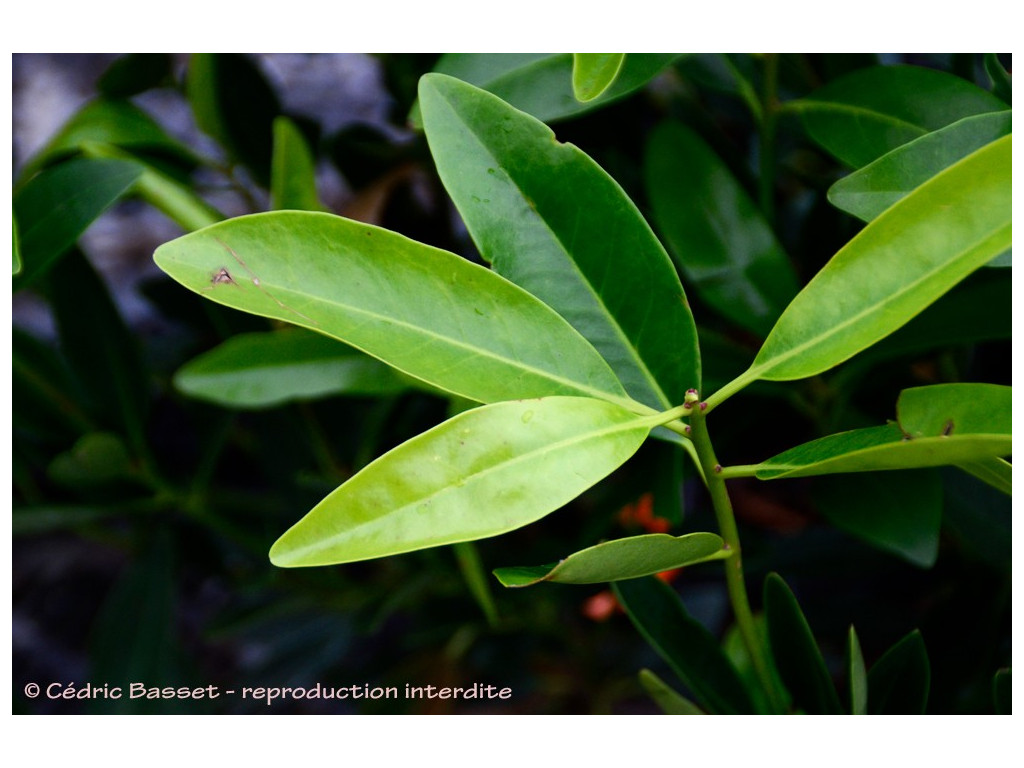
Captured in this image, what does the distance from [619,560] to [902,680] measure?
0.30 m

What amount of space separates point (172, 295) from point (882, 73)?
72cm

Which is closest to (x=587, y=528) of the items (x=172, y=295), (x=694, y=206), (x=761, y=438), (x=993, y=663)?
(x=761, y=438)

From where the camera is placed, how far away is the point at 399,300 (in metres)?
0.40

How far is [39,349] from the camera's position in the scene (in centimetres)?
84

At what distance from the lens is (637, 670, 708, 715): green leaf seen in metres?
0.55

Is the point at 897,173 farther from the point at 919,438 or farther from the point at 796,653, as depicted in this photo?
the point at 796,653

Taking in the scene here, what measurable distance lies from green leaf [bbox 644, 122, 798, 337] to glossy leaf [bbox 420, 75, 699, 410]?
203 mm

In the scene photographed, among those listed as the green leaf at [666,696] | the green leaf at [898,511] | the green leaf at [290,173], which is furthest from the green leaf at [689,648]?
the green leaf at [290,173]

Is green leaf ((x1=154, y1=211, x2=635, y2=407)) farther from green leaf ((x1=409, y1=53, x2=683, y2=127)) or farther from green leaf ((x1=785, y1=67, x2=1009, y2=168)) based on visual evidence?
green leaf ((x1=785, y1=67, x2=1009, y2=168))

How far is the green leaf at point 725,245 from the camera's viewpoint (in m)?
0.64

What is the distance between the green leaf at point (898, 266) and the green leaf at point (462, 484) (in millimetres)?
79

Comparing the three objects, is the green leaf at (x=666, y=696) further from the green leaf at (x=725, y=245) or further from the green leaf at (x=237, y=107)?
the green leaf at (x=237, y=107)

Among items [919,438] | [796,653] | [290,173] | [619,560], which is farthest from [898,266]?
[290,173]

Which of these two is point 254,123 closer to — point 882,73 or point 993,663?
point 882,73
